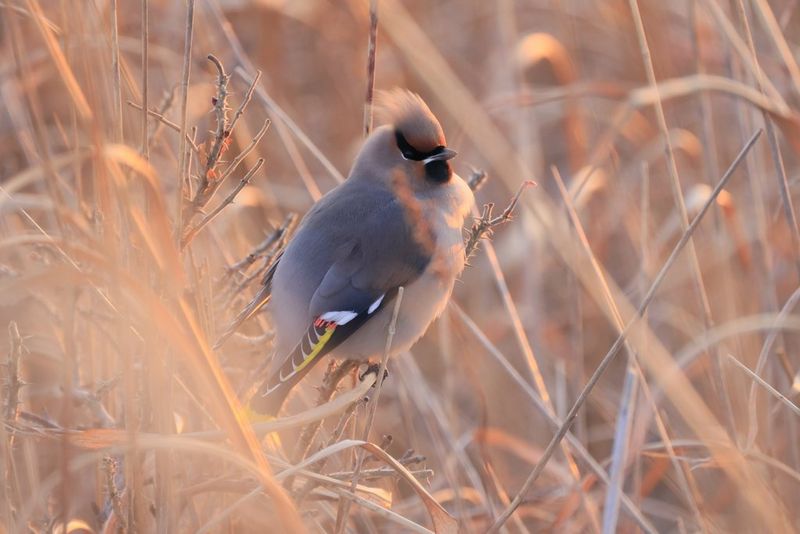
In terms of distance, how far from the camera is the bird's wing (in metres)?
2.78

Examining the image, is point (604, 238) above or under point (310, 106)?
under

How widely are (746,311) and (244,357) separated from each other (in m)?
1.55

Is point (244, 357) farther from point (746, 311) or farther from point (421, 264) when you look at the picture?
point (746, 311)

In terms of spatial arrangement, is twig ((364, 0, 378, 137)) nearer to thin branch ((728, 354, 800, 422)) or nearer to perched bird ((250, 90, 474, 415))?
perched bird ((250, 90, 474, 415))

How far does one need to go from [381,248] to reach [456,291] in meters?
1.92

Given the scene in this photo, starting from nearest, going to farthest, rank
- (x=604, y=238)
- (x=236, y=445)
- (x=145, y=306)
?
1. (x=145, y=306)
2. (x=236, y=445)
3. (x=604, y=238)

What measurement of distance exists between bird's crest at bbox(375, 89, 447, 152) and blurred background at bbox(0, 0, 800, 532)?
17 centimetres

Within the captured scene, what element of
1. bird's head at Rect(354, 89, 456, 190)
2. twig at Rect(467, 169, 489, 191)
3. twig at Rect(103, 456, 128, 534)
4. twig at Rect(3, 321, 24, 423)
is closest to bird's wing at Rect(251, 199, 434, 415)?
bird's head at Rect(354, 89, 456, 190)

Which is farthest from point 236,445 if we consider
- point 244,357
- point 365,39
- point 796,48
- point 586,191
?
point 365,39

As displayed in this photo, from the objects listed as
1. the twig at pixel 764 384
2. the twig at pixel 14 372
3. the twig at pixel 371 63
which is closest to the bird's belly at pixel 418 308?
the twig at pixel 371 63

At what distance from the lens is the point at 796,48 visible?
3.80 meters

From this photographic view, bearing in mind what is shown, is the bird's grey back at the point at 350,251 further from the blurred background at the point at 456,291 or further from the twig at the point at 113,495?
the twig at the point at 113,495

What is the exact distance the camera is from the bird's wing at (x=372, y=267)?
9.13 ft

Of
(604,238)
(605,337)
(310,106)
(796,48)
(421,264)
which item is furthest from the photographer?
(310,106)
